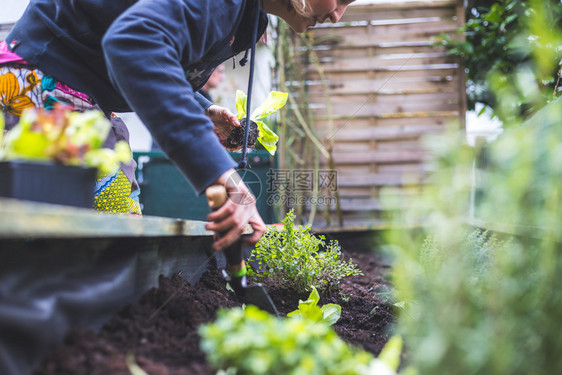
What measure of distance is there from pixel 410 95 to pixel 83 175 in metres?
3.58

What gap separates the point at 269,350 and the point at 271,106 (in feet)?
4.68

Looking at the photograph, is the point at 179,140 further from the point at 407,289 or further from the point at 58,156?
the point at 407,289

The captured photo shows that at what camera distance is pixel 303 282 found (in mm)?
1643

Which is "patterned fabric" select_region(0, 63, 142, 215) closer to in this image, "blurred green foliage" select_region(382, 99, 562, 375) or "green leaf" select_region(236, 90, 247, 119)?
"green leaf" select_region(236, 90, 247, 119)

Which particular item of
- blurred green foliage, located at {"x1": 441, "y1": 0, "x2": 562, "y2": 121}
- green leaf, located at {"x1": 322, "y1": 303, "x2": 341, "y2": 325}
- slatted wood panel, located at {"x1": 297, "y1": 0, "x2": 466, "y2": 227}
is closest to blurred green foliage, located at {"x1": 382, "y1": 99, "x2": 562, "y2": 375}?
green leaf, located at {"x1": 322, "y1": 303, "x2": 341, "y2": 325}

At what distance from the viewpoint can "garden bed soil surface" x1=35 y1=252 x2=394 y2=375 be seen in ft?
2.38

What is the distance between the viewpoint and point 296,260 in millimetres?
1624

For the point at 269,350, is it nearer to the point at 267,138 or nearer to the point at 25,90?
the point at 25,90

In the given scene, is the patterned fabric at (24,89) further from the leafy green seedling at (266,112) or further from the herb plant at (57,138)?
the leafy green seedling at (266,112)

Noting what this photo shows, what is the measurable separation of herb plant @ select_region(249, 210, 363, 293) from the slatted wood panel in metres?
2.21

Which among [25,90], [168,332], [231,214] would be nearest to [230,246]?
[231,214]

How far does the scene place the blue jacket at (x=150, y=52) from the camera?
98 cm

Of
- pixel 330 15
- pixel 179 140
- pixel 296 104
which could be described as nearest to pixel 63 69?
pixel 179 140

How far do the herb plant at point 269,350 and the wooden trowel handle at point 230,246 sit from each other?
331 millimetres
